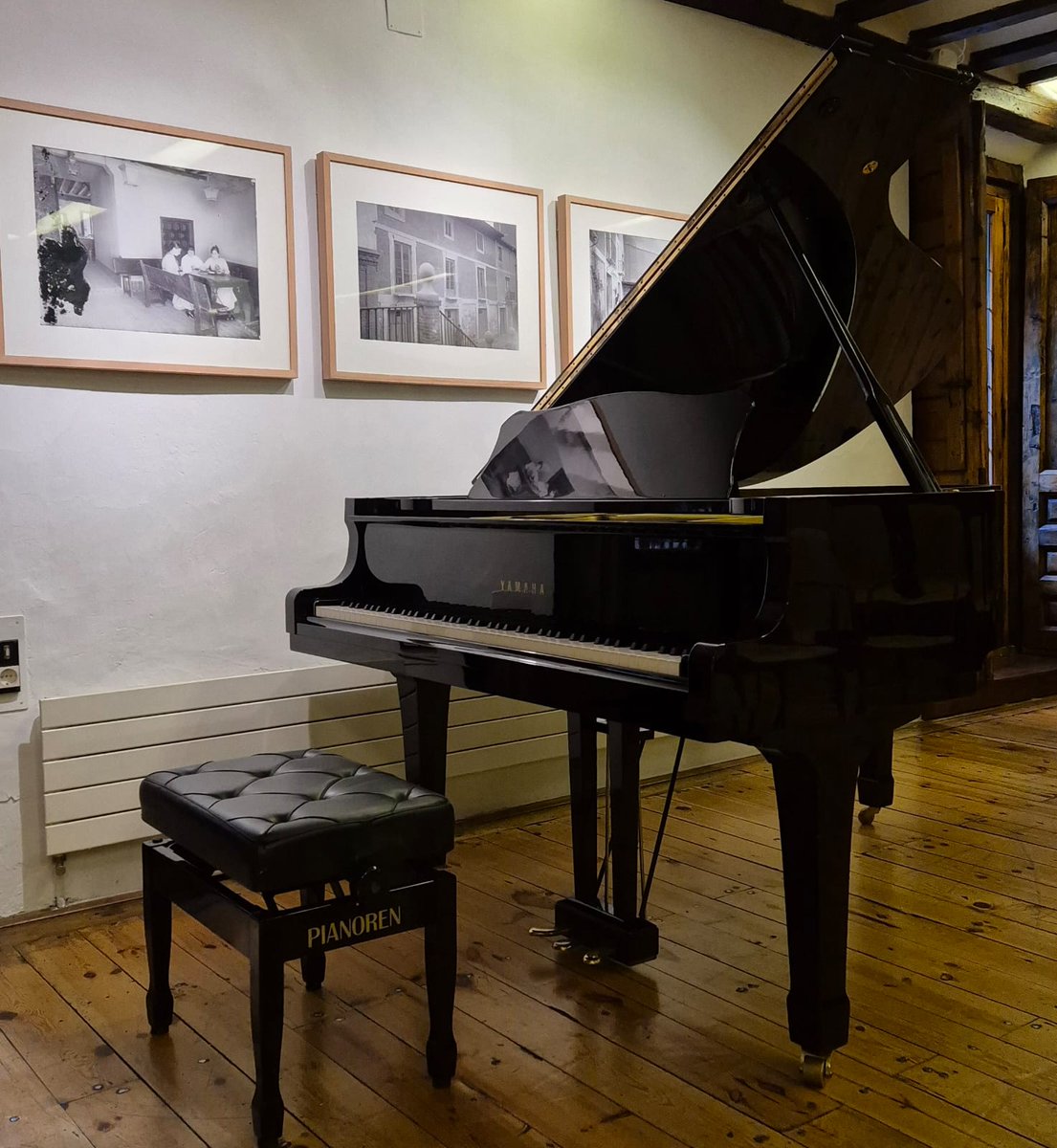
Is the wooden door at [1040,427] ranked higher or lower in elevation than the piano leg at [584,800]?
higher

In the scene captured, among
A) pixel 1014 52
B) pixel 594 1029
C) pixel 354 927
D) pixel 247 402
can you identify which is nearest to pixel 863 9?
pixel 1014 52

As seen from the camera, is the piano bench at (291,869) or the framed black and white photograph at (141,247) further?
the framed black and white photograph at (141,247)

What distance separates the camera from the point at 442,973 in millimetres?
2080

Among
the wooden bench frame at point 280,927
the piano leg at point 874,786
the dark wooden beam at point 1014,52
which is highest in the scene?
the dark wooden beam at point 1014,52

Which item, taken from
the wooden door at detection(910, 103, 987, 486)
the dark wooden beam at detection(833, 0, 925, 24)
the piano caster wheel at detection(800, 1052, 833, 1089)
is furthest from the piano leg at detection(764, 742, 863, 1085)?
the dark wooden beam at detection(833, 0, 925, 24)

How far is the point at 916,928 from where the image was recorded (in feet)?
9.31

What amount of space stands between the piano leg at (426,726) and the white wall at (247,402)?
0.68m

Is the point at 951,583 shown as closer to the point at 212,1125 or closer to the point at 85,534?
the point at 212,1125

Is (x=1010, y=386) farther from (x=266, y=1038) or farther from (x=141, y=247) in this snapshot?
(x=266, y=1038)

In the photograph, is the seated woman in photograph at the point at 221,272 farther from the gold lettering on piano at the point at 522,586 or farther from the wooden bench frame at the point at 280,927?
the wooden bench frame at the point at 280,927

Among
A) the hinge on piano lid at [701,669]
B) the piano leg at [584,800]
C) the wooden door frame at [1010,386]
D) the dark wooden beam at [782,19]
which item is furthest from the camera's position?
the wooden door frame at [1010,386]

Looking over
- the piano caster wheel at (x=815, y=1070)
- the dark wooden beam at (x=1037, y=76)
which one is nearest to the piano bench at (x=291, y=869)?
the piano caster wheel at (x=815, y=1070)

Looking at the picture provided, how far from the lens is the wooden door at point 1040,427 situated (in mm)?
5652

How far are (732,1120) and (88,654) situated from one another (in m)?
2.00
